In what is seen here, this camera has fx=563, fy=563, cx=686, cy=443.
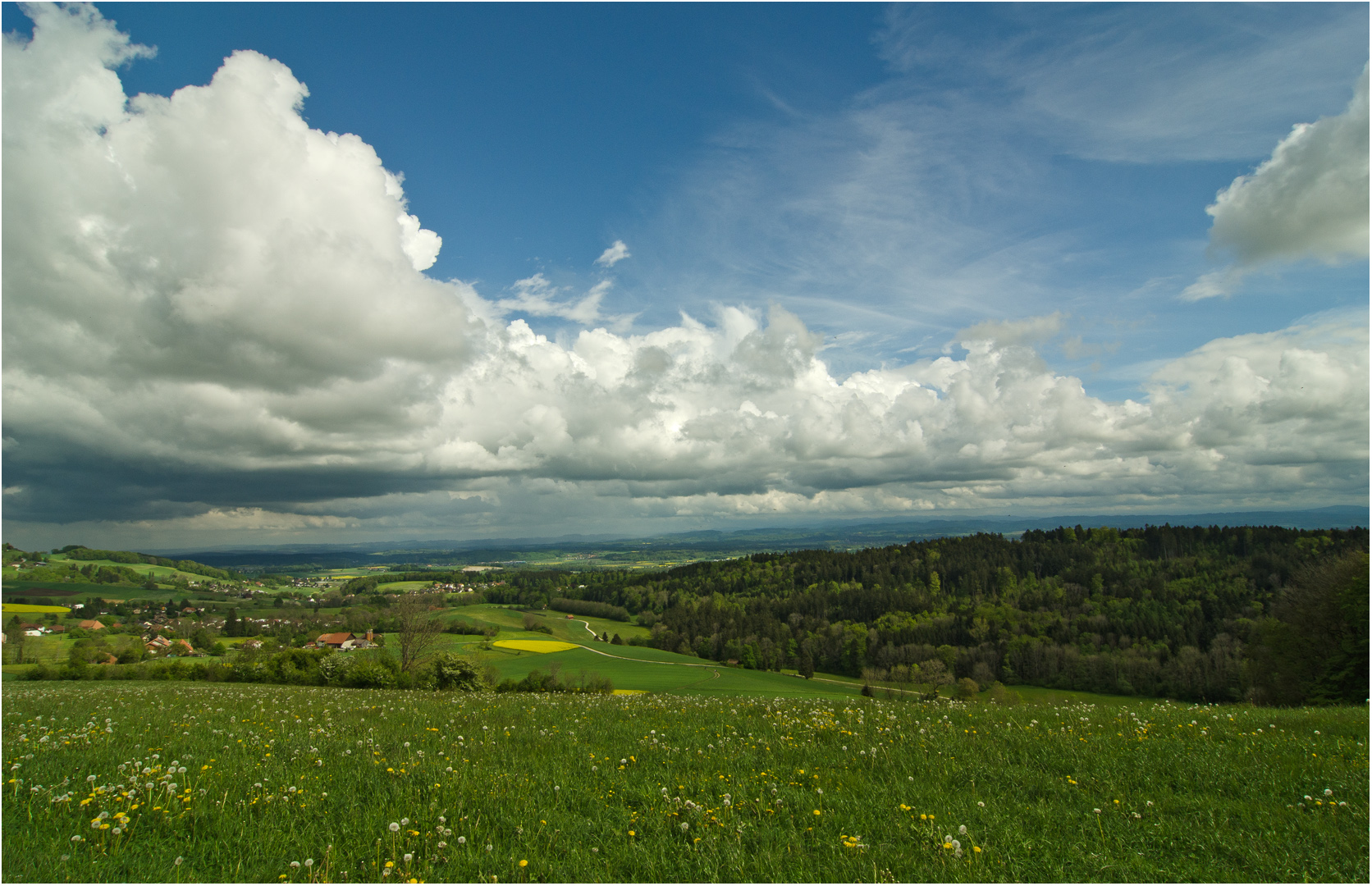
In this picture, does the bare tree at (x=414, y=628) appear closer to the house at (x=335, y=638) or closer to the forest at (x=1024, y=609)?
the house at (x=335, y=638)

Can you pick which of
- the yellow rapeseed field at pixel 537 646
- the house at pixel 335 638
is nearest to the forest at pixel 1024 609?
the yellow rapeseed field at pixel 537 646

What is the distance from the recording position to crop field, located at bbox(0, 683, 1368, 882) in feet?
16.9

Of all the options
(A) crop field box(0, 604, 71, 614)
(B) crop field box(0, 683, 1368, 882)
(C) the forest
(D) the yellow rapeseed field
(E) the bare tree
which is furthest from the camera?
(A) crop field box(0, 604, 71, 614)

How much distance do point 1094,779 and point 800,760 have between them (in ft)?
12.8

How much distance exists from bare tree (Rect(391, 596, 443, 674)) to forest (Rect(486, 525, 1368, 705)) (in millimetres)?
62372

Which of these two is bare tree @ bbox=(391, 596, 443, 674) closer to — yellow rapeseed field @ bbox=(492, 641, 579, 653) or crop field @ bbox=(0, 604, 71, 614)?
yellow rapeseed field @ bbox=(492, 641, 579, 653)

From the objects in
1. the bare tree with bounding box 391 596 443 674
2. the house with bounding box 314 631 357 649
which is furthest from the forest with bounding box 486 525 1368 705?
the house with bounding box 314 631 357 649

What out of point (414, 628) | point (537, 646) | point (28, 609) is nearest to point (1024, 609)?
point (537, 646)

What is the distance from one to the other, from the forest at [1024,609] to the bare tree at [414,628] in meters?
62.4

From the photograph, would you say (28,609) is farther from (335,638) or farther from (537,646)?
(537,646)

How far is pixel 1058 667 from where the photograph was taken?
111125mm

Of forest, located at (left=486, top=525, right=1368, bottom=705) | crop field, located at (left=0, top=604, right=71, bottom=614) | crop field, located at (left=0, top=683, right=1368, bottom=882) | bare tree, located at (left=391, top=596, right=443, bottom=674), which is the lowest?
forest, located at (left=486, top=525, right=1368, bottom=705)

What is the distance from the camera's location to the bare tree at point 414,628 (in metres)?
46.1

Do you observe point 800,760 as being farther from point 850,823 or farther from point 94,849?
point 94,849
